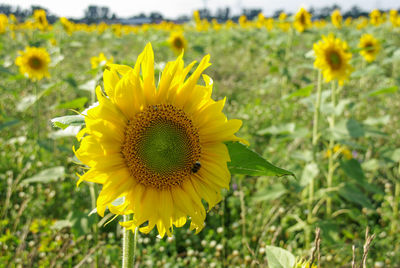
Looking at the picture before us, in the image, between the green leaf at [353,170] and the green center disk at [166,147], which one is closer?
the green center disk at [166,147]

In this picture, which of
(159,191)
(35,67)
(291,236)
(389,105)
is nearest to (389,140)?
(389,105)

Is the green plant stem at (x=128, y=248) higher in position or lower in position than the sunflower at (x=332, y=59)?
lower

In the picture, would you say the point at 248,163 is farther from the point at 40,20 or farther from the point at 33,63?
the point at 40,20

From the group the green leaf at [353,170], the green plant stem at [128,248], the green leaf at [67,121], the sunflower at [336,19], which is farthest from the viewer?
the sunflower at [336,19]

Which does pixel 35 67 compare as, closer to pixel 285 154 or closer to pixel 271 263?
pixel 285 154

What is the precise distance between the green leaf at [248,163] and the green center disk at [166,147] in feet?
0.45

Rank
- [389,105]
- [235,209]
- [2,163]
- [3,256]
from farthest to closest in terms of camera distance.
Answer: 1. [389,105]
2. [2,163]
3. [235,209]
4. [3,256]

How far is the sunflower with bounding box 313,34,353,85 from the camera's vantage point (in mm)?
2639

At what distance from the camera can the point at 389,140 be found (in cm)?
391

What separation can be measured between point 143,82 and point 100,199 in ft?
1.09

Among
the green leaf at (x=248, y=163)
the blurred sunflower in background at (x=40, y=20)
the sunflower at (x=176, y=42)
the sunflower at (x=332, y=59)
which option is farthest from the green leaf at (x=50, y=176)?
the blurred sunflower in background at (x=40, y=20)

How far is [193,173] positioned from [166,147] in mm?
112

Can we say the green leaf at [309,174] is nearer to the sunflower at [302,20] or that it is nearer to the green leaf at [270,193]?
the green leaf at [270,193]

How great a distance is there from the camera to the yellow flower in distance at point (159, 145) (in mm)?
918
